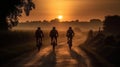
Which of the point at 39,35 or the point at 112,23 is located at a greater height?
the point at 112,23

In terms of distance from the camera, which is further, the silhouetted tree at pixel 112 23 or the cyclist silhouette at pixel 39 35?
the silhouetted tree at pixel 112 23

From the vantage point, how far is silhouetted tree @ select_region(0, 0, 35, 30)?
36931 mm

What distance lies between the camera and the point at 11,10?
39438 millimetres

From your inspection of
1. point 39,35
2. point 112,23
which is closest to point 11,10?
point 39,35

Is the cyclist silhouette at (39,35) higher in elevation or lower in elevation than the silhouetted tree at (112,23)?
lower

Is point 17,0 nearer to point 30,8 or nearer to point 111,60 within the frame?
point 30,8

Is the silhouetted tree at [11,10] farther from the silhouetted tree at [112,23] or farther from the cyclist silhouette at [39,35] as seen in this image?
the silhouetted tree at [112,23]

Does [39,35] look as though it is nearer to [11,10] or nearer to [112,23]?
[11,10]

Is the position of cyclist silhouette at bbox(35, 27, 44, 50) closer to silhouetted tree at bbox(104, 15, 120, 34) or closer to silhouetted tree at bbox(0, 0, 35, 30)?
silhouetted tree at bbox(0, 0, 35, 30)

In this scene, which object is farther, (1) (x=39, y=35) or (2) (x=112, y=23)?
(2) (x=112, y=23)

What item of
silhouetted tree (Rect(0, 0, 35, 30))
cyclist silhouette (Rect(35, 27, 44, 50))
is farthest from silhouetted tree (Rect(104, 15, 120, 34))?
cyclist silhouette (Rect(35, 27, 44, 50))

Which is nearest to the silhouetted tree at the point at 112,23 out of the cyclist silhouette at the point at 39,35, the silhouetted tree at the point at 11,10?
the silhouetted tree at the point at 11,10

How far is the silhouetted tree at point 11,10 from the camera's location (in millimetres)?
36931

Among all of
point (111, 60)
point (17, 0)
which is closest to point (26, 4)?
point (17, 0)
